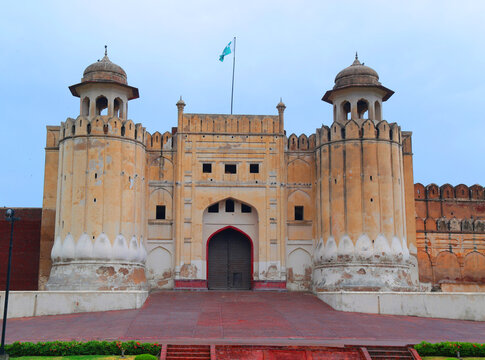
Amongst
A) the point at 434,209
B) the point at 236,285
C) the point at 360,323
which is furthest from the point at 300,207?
the point at 360,323

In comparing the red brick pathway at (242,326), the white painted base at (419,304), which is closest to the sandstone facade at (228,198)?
the white painted base at (419,304)

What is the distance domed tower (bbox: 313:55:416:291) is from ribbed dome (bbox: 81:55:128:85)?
10.1 meters

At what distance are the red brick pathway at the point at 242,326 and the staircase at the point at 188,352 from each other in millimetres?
642

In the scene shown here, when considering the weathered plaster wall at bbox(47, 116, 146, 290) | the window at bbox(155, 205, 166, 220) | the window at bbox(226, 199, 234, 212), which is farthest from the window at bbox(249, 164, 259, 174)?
the weathered plaster wall at bbox(47, 116, 146, 290)

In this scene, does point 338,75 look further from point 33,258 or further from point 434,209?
point 33,258

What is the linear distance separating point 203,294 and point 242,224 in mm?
4586

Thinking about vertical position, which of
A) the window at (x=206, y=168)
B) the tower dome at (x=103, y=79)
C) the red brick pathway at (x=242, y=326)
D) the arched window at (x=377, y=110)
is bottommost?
the red brick pathway at (x=242, y=326)

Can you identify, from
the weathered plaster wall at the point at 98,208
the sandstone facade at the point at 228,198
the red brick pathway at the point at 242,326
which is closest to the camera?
the red brick pathway at the point at 242,326

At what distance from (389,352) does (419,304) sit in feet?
24.0

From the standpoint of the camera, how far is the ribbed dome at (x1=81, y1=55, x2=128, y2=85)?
31.1 metres

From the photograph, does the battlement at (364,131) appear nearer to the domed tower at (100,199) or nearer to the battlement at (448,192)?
the battlement at (448,192)

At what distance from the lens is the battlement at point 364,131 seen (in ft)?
100

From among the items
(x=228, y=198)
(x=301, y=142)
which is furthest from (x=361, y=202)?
(x=228, y=198)

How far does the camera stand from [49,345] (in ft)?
57.2
